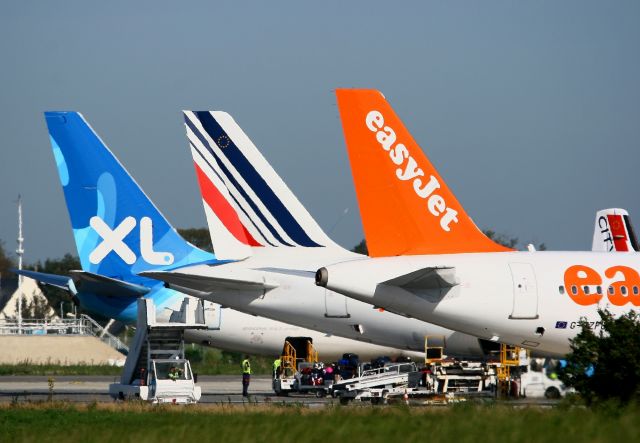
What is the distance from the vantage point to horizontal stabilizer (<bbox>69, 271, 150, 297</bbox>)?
46156mm

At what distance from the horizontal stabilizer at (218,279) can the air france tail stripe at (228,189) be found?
2252 millimetres

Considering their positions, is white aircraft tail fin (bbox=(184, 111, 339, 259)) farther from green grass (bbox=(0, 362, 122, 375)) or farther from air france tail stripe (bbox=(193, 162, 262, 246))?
green grass (bbox=(0, 362, 122, 375))

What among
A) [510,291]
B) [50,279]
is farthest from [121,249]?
[510,291]

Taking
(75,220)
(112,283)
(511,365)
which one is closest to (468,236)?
(511,365)

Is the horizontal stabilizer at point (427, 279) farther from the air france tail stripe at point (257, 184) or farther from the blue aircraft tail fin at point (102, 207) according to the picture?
the blue aircraft tail fin at point (102, 207)

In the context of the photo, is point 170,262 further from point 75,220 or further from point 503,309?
point 503,309

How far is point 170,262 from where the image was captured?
51906 mm

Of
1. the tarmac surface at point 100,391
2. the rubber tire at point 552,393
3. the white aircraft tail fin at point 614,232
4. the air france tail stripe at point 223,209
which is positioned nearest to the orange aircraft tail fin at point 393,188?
the tarmac surface at point 100,391

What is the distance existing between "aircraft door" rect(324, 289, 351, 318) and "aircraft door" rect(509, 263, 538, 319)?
988cm

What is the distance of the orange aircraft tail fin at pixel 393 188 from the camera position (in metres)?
34.6

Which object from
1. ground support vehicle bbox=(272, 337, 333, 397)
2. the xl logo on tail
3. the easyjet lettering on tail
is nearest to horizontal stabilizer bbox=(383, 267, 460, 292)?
the easyjet lettering on tail

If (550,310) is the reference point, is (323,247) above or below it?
above

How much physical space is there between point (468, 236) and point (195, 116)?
14.4 m

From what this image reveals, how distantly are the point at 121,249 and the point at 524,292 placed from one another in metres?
21.5
